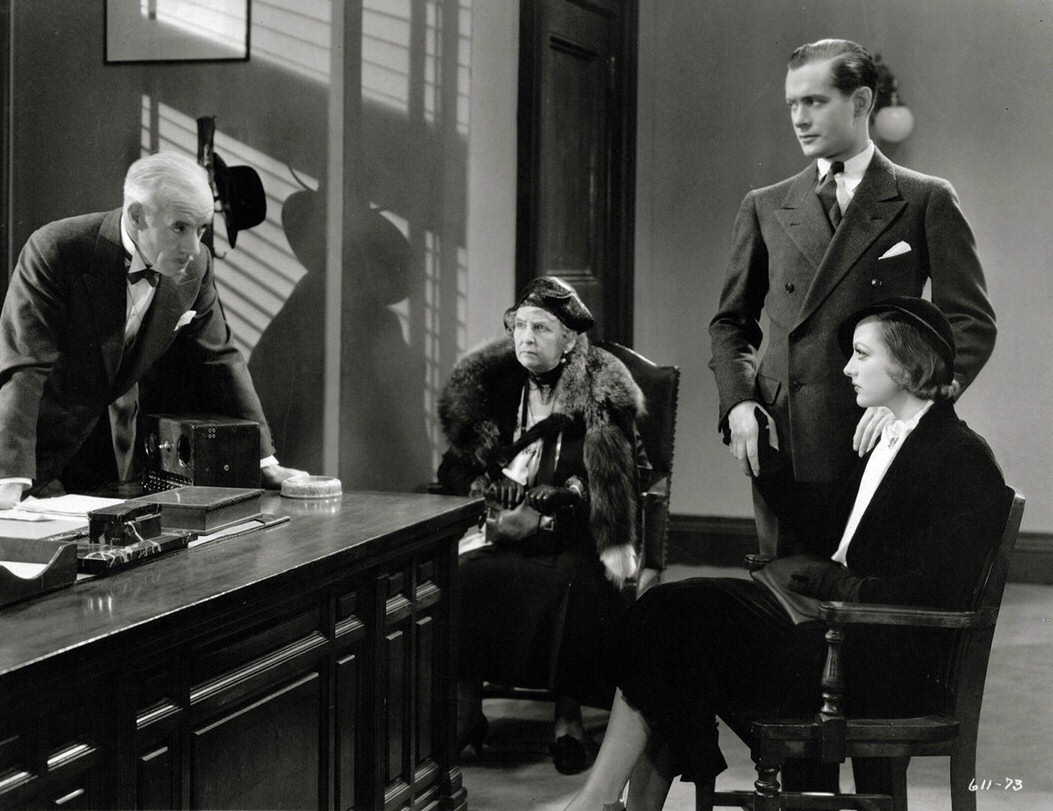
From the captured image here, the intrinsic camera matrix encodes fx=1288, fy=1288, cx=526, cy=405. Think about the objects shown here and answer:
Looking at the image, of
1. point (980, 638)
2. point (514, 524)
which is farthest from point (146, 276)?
point (980, 638)

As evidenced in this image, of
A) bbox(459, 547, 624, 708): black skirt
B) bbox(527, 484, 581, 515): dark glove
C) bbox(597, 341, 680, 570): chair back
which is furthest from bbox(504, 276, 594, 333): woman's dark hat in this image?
bbox(459, 547, 624, 708): black skirt

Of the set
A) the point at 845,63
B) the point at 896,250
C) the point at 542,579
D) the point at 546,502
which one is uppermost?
the point at 845,63

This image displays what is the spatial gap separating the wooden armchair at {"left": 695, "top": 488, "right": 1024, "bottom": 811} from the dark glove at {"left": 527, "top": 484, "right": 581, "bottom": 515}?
1.26 meters

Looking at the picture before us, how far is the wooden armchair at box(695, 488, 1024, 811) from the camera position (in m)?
2.49

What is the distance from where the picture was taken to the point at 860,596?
251 cm

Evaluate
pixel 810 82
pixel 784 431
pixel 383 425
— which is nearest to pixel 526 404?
pixel 383 425

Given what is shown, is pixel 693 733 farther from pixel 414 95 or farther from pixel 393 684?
pixel 414 95

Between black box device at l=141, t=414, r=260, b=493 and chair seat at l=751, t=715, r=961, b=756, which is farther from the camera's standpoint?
black box device at l=141, t=414, r=260, b=493

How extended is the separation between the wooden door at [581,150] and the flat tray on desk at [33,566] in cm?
276

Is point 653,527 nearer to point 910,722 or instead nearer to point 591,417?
point 591,417

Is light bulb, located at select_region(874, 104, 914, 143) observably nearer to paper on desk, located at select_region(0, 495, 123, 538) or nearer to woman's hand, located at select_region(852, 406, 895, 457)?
woman's hand, located at select_region(852, 406, 895, 457)

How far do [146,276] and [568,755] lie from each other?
1755mm

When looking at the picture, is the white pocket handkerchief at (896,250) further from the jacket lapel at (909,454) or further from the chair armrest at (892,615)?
the chair armrest at (892,615)

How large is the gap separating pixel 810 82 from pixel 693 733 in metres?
1.44
